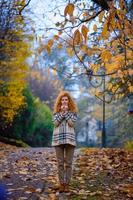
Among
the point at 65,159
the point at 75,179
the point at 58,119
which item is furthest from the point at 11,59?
the point at 65,159

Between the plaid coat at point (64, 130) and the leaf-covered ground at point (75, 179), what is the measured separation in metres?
0.90

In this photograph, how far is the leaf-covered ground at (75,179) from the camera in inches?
301

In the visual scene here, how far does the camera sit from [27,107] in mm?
27312

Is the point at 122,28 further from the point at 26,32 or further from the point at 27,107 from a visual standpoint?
the point at 27,107

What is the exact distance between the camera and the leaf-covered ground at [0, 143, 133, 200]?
7.64 m

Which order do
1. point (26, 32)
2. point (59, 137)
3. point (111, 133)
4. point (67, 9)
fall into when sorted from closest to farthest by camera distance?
point (67, 9)
point (59, 137)
point (26, 32)
point (111, 133)

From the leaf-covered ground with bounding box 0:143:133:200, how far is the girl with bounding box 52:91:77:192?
0.32 metres

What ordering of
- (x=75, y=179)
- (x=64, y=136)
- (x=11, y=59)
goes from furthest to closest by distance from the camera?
(x=11, y=59)
(x=75, y=179)
(x=64, y=136)

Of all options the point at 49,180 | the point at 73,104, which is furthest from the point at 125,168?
the point at 73,104

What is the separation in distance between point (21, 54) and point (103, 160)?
1083cm

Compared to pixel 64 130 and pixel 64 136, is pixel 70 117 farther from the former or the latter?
pixel 64 136

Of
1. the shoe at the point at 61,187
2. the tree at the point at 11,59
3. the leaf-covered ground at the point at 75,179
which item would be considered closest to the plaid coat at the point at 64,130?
the shoe at the point at 61,187

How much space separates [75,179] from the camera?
9.45 meters

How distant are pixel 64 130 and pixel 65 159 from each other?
1.85 ft
